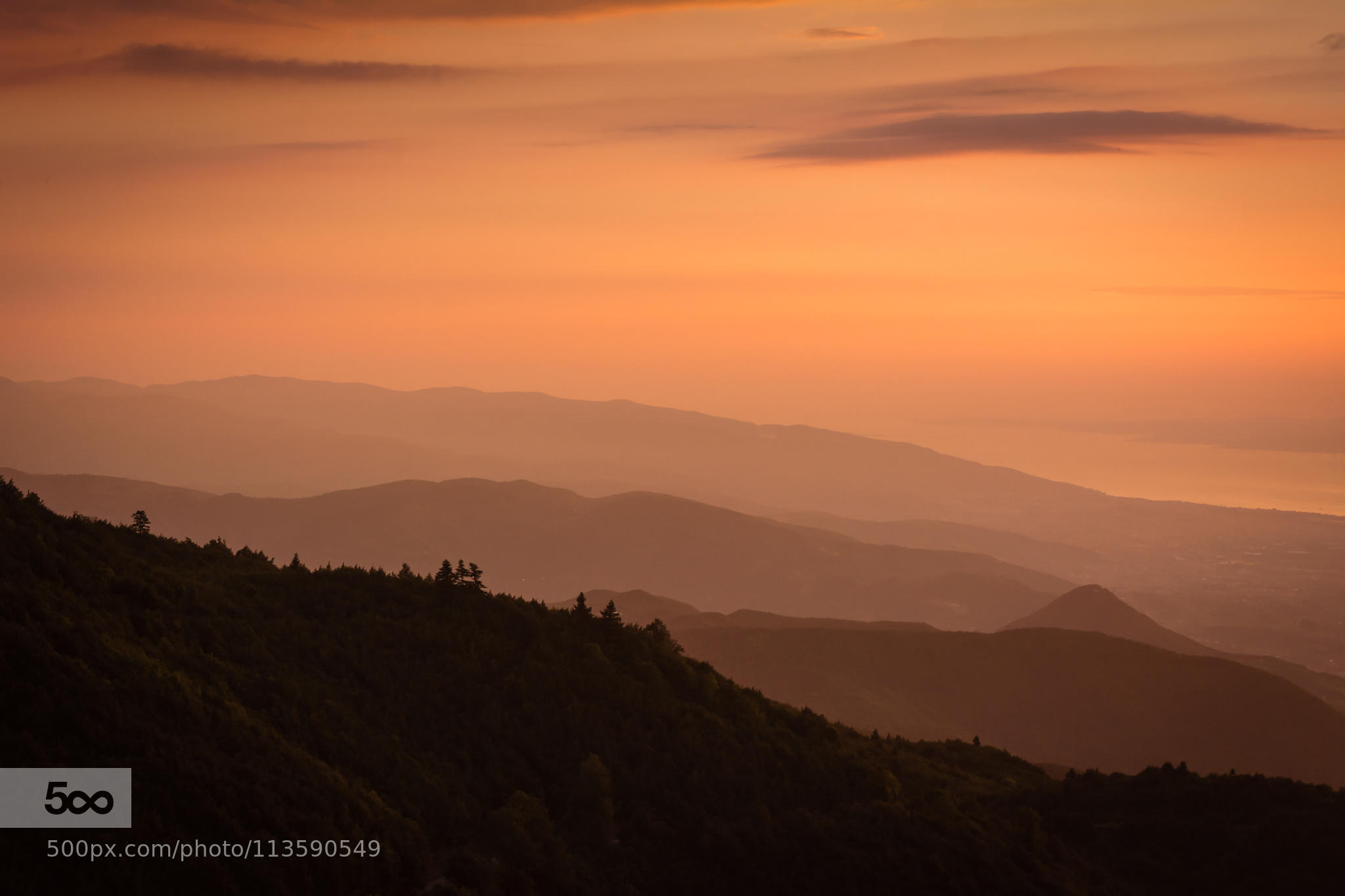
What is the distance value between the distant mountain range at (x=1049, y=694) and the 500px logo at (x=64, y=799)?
79481 millimetres

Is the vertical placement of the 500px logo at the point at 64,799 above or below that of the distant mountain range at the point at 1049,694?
below

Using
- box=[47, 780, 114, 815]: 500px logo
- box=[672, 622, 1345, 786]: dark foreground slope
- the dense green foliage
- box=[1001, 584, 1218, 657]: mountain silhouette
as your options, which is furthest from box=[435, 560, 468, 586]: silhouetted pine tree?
box=[1001, 584, 1218, 657]: mountain silhouette

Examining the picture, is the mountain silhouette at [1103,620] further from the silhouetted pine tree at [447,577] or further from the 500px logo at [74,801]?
the 500px logo at [74,801]

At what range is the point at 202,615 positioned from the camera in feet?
146

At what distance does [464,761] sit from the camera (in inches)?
1652

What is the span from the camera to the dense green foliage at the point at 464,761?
31.6m

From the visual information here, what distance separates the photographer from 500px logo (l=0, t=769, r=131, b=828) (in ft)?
90.8

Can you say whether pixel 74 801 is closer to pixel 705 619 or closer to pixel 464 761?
pixel 464 761

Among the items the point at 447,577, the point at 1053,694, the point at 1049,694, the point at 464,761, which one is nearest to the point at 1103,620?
the point at 1053,694

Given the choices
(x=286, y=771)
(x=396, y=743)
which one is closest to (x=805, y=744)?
(x=396, y=743)

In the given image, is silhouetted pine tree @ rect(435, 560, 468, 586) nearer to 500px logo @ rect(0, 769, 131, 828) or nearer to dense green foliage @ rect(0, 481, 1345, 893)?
dense green foliage @ rect(0, 481, 1345, 893)

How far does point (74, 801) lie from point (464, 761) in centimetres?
1586

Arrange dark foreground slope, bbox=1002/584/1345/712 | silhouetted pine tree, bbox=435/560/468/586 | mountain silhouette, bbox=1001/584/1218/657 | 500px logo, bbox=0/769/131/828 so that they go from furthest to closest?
mountain silhouette, bbox=1001/584/1218/657, dark foreground slope, bbox=1002/584/1345/712, silhouetted pine tree, bbox=435/560/468/586, 500px logo, bbox=0/769/131/828

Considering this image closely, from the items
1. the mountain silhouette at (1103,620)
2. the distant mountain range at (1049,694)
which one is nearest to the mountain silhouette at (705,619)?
the distant mountain range at (1049,694)
